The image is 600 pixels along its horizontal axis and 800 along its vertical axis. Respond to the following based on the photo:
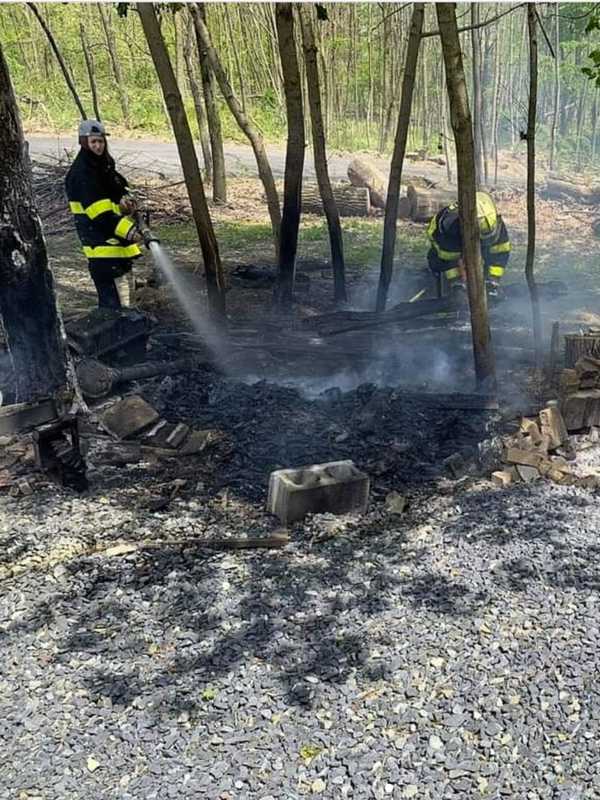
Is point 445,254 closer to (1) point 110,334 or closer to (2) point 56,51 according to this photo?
(1) point 110,334

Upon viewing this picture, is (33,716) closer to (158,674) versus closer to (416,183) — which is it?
(158,674)

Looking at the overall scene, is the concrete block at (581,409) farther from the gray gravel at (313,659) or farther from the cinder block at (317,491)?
the cinder block at (317,491)

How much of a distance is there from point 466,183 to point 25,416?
136 inches

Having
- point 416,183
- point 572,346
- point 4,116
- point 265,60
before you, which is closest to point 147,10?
point 4,116

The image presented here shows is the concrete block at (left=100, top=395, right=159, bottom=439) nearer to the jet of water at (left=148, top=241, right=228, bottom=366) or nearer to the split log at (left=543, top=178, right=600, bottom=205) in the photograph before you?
the jet of water at (left=148, top=241, right=228, bottom=366)

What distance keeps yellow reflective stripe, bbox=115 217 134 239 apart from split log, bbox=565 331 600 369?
4104 mm

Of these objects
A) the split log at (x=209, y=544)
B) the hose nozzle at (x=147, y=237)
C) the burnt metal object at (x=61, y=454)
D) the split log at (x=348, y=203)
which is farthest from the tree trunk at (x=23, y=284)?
the split log at (x=348, y=203)

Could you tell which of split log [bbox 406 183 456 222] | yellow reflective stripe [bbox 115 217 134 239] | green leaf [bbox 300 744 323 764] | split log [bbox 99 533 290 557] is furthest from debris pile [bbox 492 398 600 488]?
split log [bbox 406 183 456 222]

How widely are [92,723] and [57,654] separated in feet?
1.55

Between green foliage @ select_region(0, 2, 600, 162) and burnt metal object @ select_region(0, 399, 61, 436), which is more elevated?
green foliage @ select_region(0, 2, 600, 162)

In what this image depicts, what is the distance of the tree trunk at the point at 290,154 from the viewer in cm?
739

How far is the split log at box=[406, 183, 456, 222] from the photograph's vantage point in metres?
13.9

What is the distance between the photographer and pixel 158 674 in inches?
128

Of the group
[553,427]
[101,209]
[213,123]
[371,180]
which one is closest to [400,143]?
[101,209]
